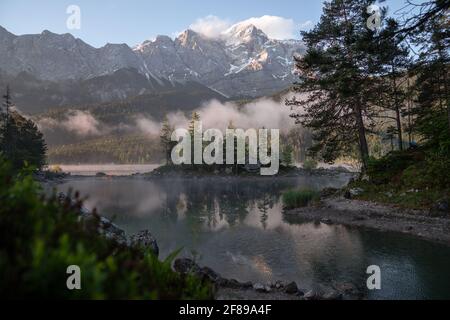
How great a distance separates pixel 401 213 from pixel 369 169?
24.8 feet

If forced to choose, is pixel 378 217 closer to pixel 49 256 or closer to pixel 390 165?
pixel 390 165

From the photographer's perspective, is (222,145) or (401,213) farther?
(222,145)

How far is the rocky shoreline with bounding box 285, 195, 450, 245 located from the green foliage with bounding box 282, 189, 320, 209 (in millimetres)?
1603

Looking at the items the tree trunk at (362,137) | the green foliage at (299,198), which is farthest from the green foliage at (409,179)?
the green foliage at (299,198)

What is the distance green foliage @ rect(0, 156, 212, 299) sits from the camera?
7.63 ft

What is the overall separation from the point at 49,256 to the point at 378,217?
23806 mm

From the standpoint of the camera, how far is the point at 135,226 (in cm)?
2542

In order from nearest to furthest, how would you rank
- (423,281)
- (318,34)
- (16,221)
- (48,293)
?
(48,293) → (16,221) → (423,281) → (318,34)

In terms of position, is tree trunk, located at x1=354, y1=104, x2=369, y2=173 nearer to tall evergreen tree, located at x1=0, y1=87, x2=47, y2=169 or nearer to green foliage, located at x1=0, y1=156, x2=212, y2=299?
green foliage, located at x1=0, y1=156, x2=212, y2=299

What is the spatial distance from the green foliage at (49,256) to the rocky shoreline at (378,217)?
18.3m

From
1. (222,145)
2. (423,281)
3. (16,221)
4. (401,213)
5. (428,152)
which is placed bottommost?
(423,281)

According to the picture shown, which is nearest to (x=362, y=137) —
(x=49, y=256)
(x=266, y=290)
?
(x=266, y=290)
